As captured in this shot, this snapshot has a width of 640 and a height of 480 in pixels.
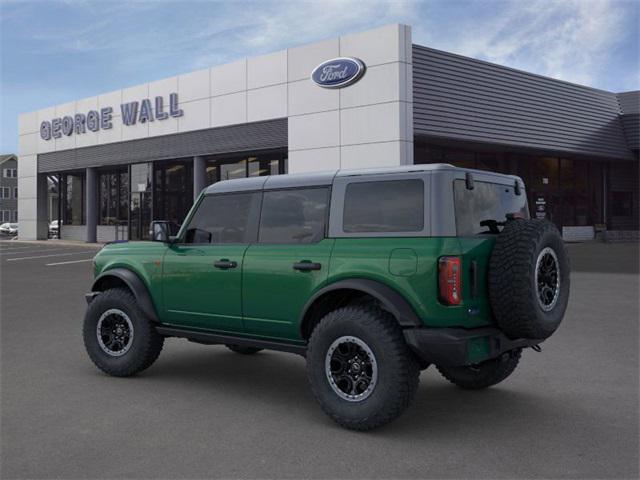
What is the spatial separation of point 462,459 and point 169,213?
29.8 m

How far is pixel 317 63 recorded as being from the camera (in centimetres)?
2302

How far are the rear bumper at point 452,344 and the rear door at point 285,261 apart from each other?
0.88 meters

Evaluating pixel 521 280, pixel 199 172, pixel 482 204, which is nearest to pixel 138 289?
pixel 482 204

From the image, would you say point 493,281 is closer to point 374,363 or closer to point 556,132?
point 374,363

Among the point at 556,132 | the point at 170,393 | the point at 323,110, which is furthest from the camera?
the point at 556,132

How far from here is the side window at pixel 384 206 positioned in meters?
4.65

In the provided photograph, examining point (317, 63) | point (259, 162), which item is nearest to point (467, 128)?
point (317, 63)

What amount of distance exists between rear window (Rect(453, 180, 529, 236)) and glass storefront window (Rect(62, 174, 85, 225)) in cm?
3706

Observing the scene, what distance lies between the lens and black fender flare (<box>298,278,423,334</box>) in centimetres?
443

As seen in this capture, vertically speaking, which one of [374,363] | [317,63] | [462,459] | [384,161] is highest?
[317,63]

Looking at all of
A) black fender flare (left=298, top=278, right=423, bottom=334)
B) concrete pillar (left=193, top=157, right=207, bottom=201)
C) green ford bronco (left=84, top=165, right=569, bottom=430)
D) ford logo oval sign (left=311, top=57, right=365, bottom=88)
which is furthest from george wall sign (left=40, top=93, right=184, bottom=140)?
black fender flare (left=298, top=278, right=423, bottom=334)

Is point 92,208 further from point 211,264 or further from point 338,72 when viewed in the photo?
point 211,264

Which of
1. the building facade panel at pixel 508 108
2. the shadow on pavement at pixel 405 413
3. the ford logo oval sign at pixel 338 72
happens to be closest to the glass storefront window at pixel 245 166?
the ford logo oval sign at pixel 338 72

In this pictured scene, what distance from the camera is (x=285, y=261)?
5113 millimetres
